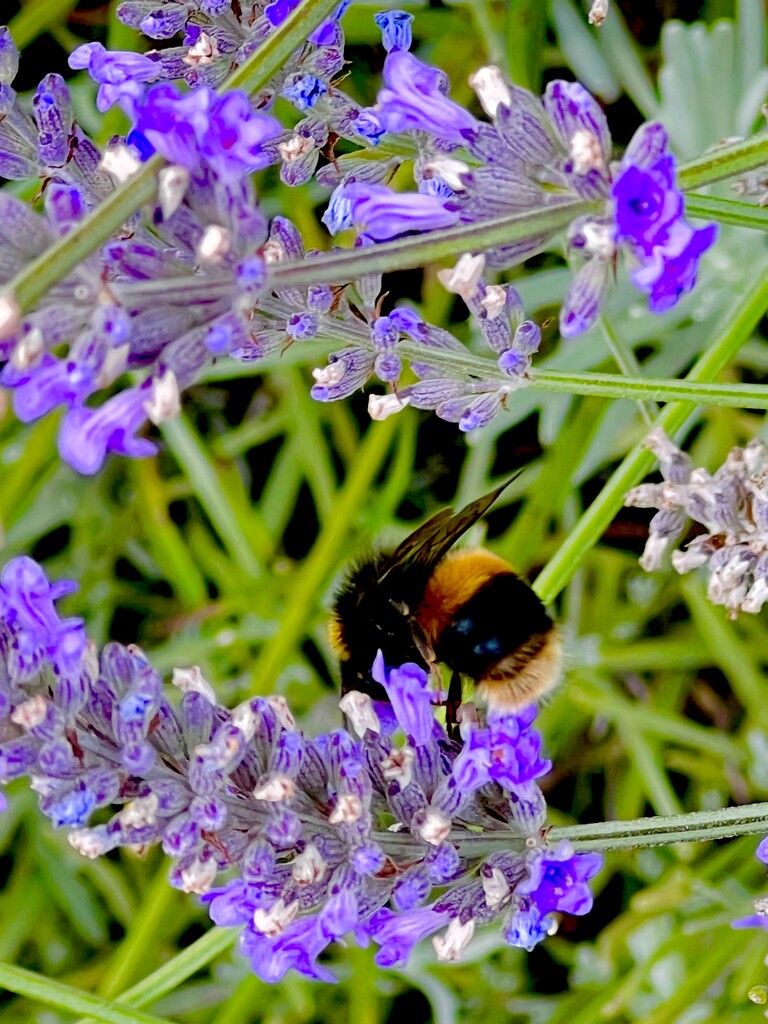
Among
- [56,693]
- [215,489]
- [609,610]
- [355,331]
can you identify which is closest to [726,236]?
[609,610]

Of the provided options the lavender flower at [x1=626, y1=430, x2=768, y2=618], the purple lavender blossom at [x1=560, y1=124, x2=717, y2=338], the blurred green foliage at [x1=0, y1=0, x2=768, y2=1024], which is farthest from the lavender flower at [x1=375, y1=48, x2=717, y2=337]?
the blurred green foliage at [x1=0, y1=0, x2=768, y2=1024]

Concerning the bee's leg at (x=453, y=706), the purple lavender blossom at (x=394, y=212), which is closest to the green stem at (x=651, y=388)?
the purple lavender blossom at (x=394, y=212)

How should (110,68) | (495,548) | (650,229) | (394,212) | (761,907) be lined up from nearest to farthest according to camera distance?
(650,229) → (394,212) → (110,68) → (761,907) → (495,548)

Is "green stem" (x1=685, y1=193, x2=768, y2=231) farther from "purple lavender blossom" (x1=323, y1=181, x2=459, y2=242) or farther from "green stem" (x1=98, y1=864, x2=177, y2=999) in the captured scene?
"green stem" (x1=98, y1=864, x2=177, y2=999)

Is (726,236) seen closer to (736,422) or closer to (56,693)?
(736,422)

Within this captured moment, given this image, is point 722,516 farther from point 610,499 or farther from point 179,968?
point 179,968


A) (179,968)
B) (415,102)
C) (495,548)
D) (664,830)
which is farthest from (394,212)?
(495,548)

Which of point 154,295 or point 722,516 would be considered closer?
point 154,295
